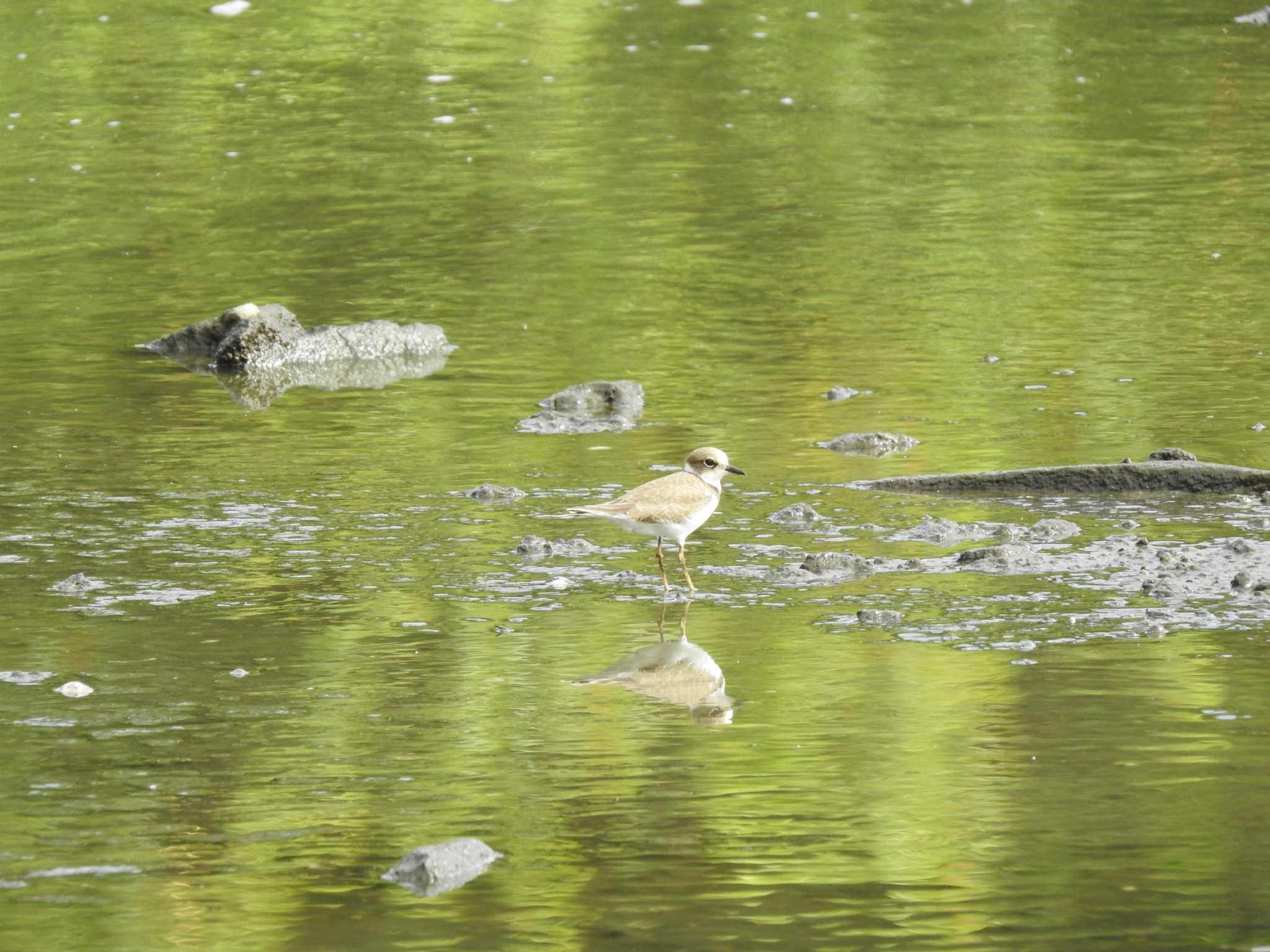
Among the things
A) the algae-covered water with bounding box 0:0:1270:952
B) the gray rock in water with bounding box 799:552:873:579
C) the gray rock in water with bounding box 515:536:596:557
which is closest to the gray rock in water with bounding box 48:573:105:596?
the algae-covered water with bounding box 0:0:1270:952

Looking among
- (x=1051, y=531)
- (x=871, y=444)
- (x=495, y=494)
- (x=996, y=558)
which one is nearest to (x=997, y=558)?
(x=996, y=558)

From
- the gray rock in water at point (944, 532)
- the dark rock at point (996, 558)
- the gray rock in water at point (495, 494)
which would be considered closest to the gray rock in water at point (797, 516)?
the gray rock in water at point (944, 532)

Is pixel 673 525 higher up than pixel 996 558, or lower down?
higher up

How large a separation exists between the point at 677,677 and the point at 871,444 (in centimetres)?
370

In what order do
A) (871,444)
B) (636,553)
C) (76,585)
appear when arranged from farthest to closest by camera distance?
(871,444) → (636,553) → (76,585)

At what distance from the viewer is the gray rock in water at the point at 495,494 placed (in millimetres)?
9961

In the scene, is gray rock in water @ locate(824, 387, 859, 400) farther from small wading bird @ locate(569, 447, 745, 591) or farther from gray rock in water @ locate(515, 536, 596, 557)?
small wading bird @ locate(569, 447, 745, 591)

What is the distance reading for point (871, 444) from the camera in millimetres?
10828

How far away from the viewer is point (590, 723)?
273 inches

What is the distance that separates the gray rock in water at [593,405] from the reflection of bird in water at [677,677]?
13.3 feet

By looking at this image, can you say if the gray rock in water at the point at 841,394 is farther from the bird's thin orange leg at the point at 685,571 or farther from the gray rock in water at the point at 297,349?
the bird's thin orange leg at the point at 685,571

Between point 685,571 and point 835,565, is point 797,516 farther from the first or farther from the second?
point 685,571

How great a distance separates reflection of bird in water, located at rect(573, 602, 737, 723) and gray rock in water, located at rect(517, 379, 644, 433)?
4.07 m

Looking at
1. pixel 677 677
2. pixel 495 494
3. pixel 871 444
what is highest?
pixel 677 677
